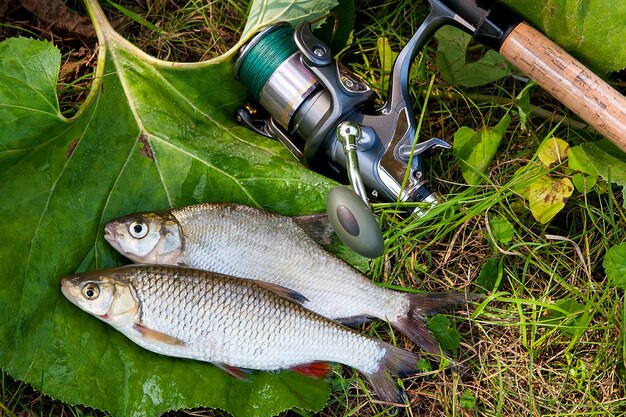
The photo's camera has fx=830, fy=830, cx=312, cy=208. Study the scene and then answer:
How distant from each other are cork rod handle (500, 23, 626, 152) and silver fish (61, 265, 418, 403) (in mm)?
1262

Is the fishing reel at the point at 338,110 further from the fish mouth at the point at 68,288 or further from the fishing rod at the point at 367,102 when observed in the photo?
the fish mouth at the point at 68,288

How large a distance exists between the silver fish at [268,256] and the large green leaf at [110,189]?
17 centimetres

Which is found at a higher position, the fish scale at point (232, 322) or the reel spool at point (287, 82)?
the reel spool at point (287, 82)

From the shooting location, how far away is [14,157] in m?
3.37

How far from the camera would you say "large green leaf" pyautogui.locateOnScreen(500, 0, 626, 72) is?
133 inches

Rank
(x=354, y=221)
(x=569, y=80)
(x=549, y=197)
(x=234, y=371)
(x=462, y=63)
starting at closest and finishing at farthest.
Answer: (x=354, y=221) < (x=569, y=80) < (x=234, y=371) < (x=549, y=197) < (x=462, y=63)

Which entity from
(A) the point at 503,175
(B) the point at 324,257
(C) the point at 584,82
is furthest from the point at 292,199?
(C) the point at 584,82

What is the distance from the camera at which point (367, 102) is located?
3.62 meters

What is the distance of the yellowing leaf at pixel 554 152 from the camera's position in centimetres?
381

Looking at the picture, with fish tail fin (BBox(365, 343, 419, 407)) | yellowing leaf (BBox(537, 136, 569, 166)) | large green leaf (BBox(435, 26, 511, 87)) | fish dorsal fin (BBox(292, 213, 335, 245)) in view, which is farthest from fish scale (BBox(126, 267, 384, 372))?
Answer: large green leaf (BBox(435, 26, 511, 87))

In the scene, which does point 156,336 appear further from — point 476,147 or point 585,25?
point 585,25

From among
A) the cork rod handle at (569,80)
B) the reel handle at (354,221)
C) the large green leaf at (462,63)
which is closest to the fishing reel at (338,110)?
the reel handle at (354,221)

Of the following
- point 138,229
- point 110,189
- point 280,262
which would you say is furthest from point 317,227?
point 110,189

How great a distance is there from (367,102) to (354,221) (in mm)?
639
